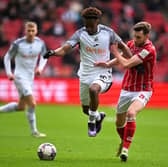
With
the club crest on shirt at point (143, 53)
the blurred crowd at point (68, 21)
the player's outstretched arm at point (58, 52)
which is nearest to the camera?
the club crest on shirt at point (143, 53)

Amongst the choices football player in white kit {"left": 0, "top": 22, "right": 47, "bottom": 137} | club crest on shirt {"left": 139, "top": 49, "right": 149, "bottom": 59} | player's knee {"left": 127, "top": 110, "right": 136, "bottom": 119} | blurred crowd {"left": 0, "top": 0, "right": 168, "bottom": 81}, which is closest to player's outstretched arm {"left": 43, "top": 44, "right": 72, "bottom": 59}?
club crest on shirt {"left": 139, "top": 49, "right": 149, "bottom": 59}

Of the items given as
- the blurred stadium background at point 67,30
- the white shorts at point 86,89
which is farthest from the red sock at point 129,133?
the blurred stadium background at point 67,30

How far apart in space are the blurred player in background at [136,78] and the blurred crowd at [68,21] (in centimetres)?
1404

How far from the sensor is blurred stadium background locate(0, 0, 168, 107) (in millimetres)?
24469

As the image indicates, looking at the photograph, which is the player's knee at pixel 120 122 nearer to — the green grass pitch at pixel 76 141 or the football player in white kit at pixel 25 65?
the green grass pitch at pixel 76 141

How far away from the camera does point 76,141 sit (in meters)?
13.8

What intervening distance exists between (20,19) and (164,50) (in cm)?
638

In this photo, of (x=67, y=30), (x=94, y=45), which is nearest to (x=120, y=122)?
(x=94, y=45)

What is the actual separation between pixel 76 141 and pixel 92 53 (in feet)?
8.67

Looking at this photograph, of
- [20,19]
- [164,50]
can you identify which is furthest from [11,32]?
[164,50]

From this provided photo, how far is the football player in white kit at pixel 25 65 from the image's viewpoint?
15.0m

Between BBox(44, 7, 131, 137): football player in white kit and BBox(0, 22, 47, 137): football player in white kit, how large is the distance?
3.02m

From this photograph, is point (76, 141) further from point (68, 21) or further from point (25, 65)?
point (68, 21)

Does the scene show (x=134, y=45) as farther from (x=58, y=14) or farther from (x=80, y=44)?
(x=58, y=14)
